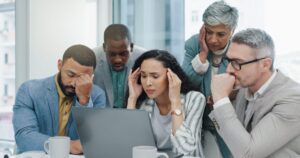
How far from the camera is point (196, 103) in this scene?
186cm

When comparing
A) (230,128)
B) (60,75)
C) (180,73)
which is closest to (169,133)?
(180,73)

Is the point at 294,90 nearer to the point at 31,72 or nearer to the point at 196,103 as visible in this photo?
the point at 196,103

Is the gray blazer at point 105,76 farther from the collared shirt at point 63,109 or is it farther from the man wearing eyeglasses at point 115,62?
the collared shirt at point 63,109

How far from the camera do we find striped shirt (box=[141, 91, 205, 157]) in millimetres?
1667

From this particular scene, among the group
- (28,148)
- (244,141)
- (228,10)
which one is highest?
(228,10)

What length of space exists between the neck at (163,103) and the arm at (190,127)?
12 centimetres

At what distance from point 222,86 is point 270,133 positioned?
31cm

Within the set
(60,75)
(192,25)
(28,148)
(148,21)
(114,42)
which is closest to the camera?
(28,148)

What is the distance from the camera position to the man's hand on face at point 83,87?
191 centimetres

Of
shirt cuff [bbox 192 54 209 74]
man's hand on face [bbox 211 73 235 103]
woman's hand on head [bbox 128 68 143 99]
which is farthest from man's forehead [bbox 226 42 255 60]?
woman's hand on head [bbox 128 68 143 99]

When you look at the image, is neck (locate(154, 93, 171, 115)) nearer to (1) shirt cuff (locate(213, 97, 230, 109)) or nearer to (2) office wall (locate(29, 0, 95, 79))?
(1) shirt cuff (locate(213, 97, 230, 109))

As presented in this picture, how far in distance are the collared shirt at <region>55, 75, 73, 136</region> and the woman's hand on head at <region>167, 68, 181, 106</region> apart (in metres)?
0.53

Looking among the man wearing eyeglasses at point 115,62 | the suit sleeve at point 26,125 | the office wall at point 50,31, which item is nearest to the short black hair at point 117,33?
the man wearing eyeglasses at point 115,62

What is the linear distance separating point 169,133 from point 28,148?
680 mm
